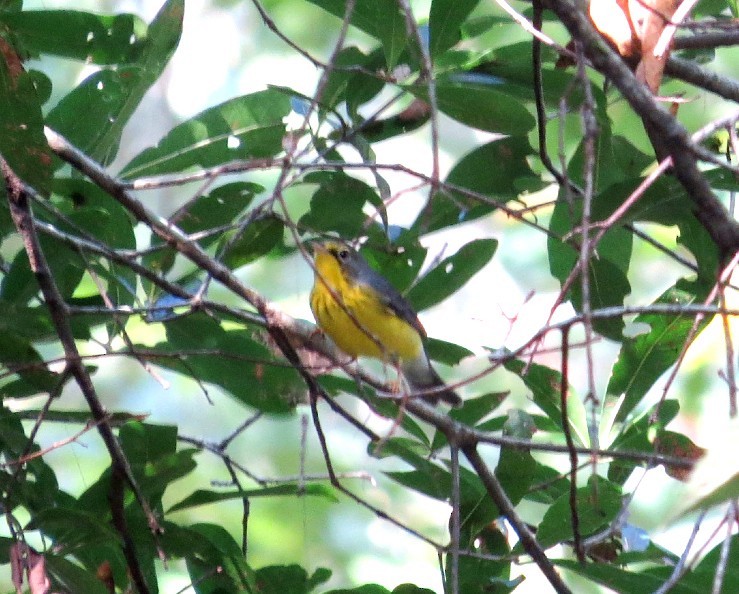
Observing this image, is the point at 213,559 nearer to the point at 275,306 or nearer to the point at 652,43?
the point at 275,306

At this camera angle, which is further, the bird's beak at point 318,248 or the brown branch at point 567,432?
the bird's beak at point 318,248

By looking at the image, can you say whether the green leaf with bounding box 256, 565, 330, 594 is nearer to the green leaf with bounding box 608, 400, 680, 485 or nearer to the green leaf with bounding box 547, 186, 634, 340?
the green leaf with bounding box 608, 400, 680, 485

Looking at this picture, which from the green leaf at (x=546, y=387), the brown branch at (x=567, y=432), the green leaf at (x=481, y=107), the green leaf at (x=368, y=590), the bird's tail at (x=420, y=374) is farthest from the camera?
the bird's tail at (x=420, y=374)

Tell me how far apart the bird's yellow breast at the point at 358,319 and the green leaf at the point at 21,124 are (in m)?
1.89

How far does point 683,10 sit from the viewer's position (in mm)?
2053

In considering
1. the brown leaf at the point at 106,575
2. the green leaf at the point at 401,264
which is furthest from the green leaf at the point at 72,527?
the green leaf at the point at 401,264

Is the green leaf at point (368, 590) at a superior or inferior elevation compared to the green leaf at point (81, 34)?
inferior

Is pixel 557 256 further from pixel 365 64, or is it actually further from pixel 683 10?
pixel 683 10

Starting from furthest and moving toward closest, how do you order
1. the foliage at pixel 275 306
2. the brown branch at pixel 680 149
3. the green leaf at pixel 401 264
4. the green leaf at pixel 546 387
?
1. the green leaf at pixel 401 264
2. the green leaf at pixel 546 387
3. the foliage at pixel 275 306
4. the brown branch at pixel 680 149

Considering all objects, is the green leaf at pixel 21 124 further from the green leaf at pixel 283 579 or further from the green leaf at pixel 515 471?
the green leaf at pixel 515 471

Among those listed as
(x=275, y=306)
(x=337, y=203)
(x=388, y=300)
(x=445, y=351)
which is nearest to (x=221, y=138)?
(x=337, y=203)

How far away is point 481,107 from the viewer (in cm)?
251

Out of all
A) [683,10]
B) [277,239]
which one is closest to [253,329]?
[277,239]

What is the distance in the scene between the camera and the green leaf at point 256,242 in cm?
287
